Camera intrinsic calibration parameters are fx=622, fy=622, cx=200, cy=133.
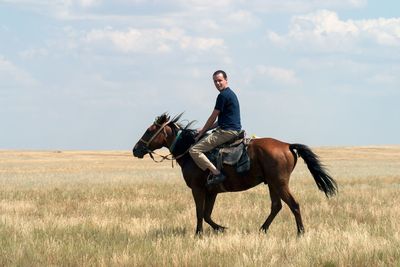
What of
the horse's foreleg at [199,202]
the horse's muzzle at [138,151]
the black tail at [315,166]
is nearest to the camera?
the horse's foreleg at [199,202]

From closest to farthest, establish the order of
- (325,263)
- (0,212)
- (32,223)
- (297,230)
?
1. (325,263)
2. (297,230)
3. (32,223)
4. (0,212)

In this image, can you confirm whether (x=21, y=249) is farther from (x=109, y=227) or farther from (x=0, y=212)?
(x=0, y=212)

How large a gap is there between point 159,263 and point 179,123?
4383 millimetres

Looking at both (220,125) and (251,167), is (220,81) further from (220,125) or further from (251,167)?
(251,167)

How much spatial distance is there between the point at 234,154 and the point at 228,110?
0.79m

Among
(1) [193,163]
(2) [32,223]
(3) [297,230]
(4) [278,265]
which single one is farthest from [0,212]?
(4) [278,265]

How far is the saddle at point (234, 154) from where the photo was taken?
1091cm

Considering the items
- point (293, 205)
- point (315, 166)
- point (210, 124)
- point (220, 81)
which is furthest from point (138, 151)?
point (315, 166)

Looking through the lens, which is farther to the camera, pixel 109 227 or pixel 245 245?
pixel 109 227

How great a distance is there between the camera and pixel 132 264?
7.98 metres

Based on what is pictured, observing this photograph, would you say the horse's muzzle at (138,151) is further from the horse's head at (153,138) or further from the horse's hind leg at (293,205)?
the horse's hind leg at (293,205)

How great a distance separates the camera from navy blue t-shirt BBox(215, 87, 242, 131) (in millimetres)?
10859

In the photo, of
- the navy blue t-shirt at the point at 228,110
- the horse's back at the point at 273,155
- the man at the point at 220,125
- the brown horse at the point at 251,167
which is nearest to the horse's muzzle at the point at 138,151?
the brown horse at the point at 251,167

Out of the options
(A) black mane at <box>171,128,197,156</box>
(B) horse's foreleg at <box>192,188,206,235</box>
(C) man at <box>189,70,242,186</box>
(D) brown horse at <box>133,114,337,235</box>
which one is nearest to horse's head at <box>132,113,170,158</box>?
(D) brown horse at <box>133,114,337,235</box>
